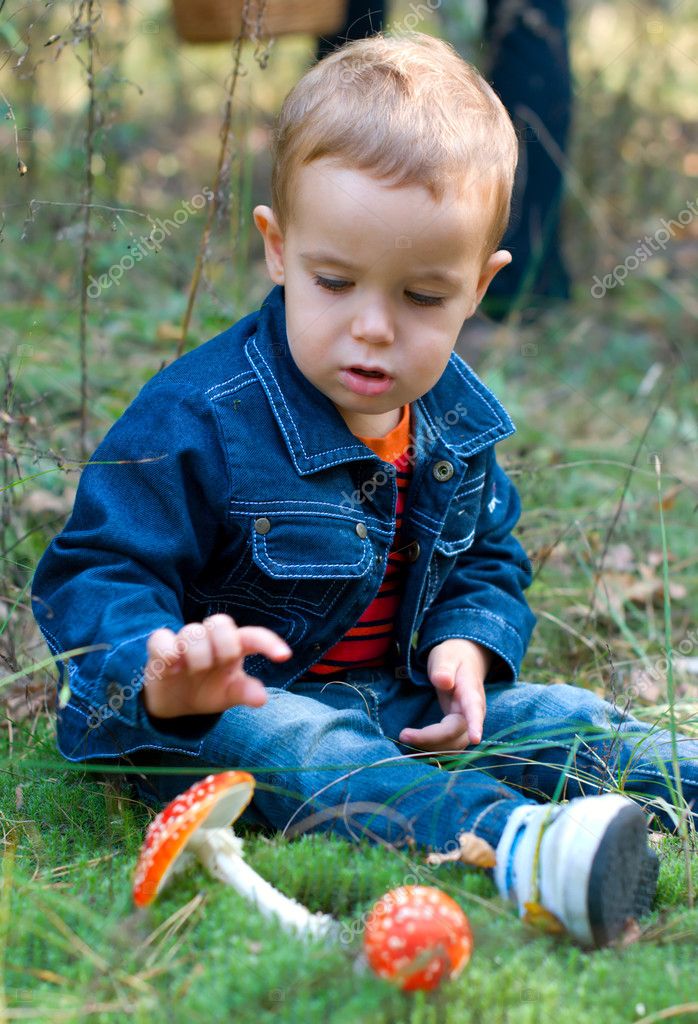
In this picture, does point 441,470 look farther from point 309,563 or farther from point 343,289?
point 343,289

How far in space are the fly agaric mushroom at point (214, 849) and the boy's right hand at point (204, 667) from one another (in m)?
0.11

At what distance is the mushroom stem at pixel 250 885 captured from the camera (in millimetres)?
1511

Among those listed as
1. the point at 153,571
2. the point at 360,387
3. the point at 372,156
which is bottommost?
the point at 153,571

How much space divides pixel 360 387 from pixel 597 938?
0.99 metres

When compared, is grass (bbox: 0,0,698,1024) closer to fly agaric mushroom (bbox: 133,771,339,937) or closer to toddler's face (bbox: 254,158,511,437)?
fly agaric mushroom (bbox: 133,771,339,937)

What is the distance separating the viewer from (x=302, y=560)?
205cm

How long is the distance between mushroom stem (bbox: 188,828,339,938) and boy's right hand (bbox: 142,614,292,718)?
0.18 meters

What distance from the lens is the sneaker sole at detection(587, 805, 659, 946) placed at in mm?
1501

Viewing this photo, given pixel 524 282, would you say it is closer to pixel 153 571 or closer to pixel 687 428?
pixel 687 428

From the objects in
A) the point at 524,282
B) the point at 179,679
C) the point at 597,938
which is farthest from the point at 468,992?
the point at 524,282

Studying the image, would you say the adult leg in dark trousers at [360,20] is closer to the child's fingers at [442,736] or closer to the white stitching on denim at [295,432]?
the white stitching on denim at [295,432]

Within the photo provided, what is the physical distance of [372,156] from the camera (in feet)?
6.05

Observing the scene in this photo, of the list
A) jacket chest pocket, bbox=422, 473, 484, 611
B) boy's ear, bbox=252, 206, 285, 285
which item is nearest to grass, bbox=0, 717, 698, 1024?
jacket chest pocket, bbox=422, 473, 484, 611

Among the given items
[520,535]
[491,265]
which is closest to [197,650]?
[491,265]
